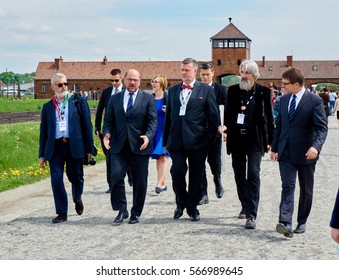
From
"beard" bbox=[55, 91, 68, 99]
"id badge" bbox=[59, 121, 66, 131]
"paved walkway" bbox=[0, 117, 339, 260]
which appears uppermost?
"beard" bbox=[55, 91, 68, 99]

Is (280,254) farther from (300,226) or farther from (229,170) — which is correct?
(229,170)

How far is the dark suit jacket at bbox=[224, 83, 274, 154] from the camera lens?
735 centimetres

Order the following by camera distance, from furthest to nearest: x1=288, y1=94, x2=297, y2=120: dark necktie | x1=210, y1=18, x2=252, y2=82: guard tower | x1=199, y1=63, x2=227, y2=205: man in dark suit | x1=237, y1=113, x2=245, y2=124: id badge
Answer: x1=210, y1=18, x2=252, y2=82: guard tower → x1=199, y1=63, x2=227, y2=205: man in dark suit → x1=237, y1=113, x2=245, y2=124: id badge → x1=288, y1=94, x2=297, y2=120: dark necktie

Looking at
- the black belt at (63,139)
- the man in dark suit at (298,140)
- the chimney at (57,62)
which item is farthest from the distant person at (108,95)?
the chimney at (57,62)

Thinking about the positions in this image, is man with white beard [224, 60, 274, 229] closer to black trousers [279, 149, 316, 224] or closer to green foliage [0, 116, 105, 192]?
black trousers [279, 149, 316, 224]

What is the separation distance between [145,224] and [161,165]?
2656mm

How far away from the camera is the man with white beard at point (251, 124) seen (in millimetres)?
7316

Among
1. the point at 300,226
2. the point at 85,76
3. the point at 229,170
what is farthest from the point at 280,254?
the point at 85,76

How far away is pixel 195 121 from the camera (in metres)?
7.53

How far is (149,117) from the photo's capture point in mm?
7742

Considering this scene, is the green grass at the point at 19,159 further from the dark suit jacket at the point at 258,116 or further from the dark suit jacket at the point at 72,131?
the dark suit jacket at the point at 258,116

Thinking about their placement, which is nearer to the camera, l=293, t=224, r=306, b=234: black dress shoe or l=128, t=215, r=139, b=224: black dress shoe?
l=293, t=224, r=306, b=234: black dress shoe

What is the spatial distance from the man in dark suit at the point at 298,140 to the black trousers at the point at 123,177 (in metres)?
1.66

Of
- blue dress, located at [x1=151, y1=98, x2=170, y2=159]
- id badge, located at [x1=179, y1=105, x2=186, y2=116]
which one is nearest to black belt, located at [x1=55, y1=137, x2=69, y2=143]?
id badge, located at [x1=179, y1=105, x2=186, y2=116]
